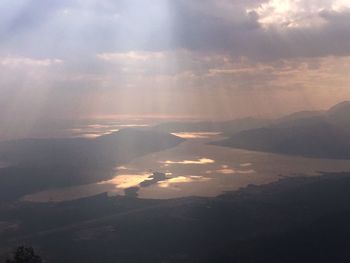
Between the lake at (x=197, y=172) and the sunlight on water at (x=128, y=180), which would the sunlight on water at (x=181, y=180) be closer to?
the lake at (x=197, y=172)

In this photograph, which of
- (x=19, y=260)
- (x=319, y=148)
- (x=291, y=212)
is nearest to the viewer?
(x=19, y=260)

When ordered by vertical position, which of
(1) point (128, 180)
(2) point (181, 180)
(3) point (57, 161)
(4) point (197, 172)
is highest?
(3) point (57, 161)

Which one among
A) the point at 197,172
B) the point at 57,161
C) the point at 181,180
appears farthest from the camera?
the point at 197,172

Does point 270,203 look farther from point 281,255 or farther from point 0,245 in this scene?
point 0,245

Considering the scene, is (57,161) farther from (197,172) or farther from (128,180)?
(197,172)

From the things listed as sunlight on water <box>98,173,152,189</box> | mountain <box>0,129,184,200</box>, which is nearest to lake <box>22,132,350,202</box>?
sunlight on water <box>98,173,152,189</box>

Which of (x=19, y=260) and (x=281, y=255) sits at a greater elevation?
(x=19, y=260)

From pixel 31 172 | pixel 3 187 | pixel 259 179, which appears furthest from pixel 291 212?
pixel 31 172

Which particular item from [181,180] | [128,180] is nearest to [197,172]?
[181,180]

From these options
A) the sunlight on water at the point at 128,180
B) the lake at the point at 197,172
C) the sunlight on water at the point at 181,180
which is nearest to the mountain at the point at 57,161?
the sunlight on water at the point at 128,180
